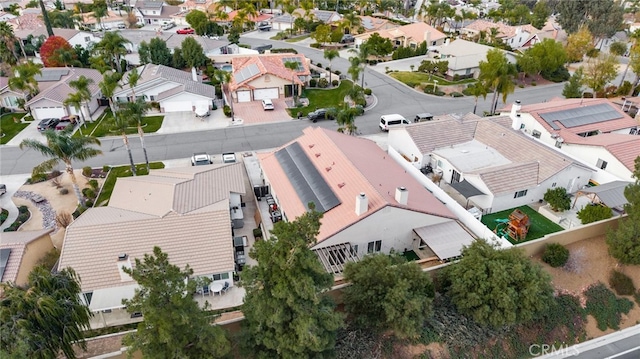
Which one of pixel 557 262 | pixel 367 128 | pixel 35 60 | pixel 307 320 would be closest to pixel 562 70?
pixel 367 128

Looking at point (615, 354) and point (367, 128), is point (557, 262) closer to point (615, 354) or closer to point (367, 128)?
point (615, 354)

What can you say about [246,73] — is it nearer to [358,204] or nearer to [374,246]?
[358,204]

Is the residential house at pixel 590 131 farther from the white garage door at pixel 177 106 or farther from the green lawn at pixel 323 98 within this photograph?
the white garage door at pixel 177 106

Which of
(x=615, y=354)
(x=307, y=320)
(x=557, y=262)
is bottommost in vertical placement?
(x=615, y=354)

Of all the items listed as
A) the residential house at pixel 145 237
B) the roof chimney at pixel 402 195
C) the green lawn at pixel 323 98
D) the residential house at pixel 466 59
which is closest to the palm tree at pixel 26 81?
the residential house at pixel 145 237

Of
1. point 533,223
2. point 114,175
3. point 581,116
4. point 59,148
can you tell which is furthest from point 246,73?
point 533,223

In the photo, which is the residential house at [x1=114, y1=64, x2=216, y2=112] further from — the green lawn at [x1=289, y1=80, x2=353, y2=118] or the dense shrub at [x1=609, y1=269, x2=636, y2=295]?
the dense shrub at [x1=609, y1=269, x2=636, y2=295]
